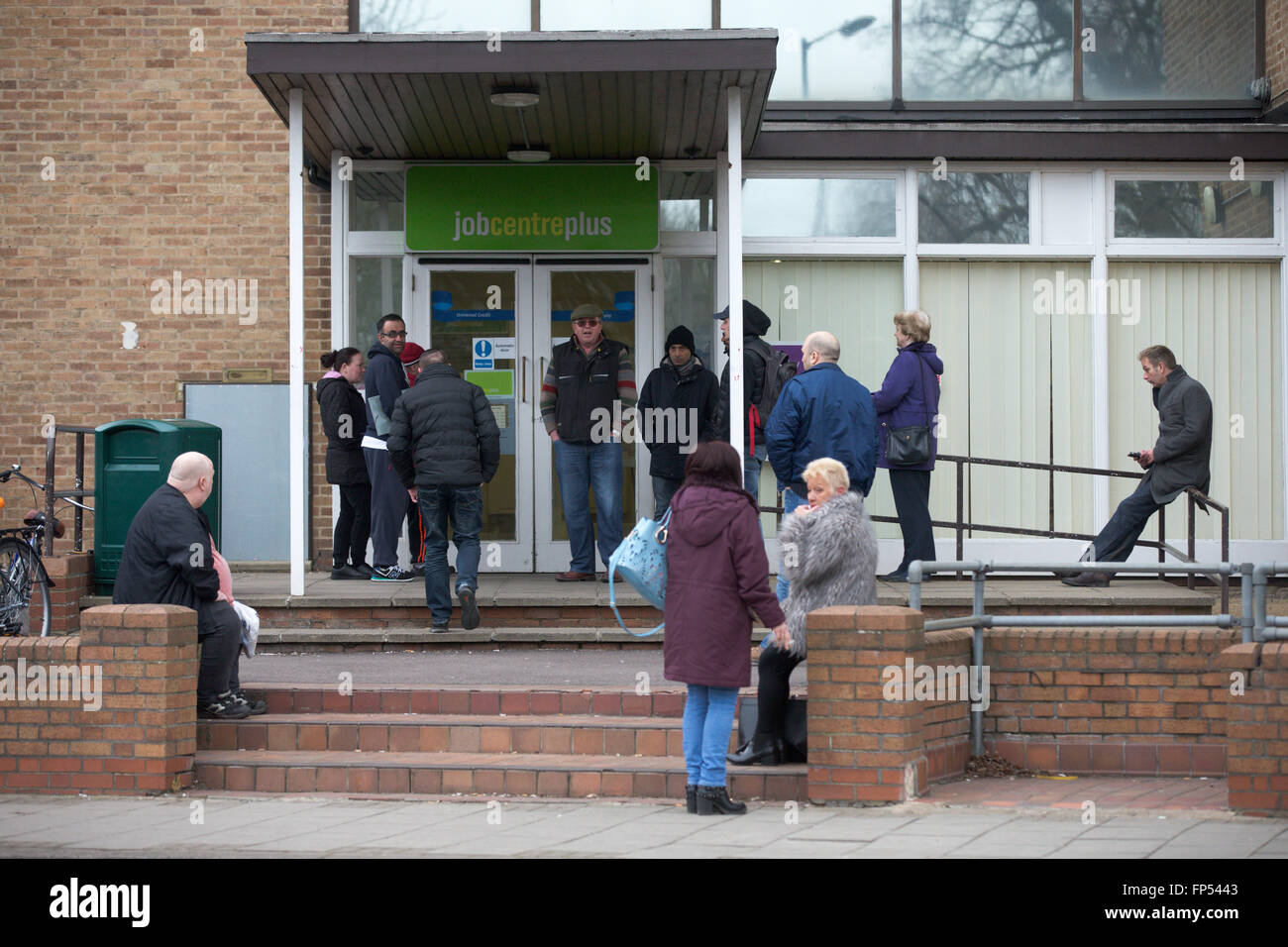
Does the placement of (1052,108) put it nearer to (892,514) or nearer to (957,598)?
(892,514)

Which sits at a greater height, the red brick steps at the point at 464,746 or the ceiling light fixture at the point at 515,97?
the ceiling light fixture at the point at 515,97

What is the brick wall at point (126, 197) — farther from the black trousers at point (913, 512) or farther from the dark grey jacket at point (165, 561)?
the black trousers at point (913, 512)

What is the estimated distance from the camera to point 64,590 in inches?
385

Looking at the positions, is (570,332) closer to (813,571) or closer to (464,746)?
(464,746)

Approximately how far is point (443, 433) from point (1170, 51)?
23.4ft

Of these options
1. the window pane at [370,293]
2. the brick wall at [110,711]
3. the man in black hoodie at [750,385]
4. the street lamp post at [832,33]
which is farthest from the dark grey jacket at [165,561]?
the street lamp post at [832,33]

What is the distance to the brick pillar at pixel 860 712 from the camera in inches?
267

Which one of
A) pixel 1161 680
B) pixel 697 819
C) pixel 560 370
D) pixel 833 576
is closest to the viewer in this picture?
pixel 697 819

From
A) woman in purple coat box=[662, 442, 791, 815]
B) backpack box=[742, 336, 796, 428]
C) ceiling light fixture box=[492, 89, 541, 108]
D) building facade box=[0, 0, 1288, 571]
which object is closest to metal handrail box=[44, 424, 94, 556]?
building facade box=[0, 0, 1288, 571]

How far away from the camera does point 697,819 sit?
21.6 feet

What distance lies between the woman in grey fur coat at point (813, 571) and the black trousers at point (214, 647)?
269 centimetres

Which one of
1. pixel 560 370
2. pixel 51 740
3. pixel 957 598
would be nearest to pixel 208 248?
pixel 560 370

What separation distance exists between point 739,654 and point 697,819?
75 cm

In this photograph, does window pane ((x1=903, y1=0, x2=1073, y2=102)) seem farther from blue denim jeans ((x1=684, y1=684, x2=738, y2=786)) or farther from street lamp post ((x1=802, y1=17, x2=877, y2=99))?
blue denim jeans ((x1=684, y1=684, x2=738, y2=786))
